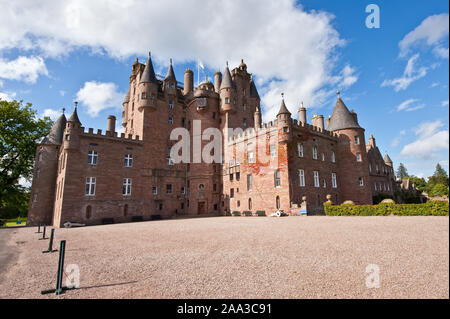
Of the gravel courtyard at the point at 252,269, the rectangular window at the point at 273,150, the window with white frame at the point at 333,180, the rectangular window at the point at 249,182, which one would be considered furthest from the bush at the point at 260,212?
the gravel courtyard at the point at 252,269

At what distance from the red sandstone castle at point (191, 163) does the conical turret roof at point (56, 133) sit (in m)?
0.14

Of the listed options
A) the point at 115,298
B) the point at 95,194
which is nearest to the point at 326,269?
the point at 115,298

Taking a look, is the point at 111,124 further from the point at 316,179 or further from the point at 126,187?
the point at 316,179

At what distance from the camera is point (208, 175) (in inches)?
1559

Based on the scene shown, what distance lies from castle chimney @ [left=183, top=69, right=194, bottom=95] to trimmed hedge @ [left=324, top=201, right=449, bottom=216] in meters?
34.3

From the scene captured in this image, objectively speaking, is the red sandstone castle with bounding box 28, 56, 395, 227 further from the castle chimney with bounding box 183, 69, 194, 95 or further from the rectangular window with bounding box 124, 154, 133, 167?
the castle chimney with bounding box 183, 69, 194, 95

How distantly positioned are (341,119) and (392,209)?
20315mm

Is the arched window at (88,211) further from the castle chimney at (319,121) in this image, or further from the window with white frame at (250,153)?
the castle chimney at (319,121)

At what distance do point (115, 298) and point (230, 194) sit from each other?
32989 millimetres

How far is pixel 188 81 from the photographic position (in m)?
48.1

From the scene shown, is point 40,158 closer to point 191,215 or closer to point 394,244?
point 191,215

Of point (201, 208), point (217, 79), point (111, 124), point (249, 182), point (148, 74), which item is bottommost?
point (201, 208)

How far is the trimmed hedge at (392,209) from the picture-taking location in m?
19.7

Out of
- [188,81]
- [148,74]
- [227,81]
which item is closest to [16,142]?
[148,74]
